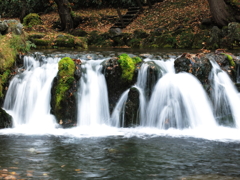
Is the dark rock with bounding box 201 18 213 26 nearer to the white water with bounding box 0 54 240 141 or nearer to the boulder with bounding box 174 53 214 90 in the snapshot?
the boulder with bounding box 174 53 214 90

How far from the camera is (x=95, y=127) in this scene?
8945 mm

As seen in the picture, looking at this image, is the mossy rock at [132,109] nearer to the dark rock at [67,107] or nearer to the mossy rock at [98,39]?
the dark rock at [67,107]

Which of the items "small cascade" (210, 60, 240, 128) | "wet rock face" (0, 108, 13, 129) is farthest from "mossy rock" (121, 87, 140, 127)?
"wet rock face" (0, 108, 13, 129)

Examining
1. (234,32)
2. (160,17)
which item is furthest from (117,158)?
(160,17)

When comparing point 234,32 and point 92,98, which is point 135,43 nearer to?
point 234,32

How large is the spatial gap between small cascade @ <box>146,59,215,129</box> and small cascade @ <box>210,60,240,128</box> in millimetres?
301

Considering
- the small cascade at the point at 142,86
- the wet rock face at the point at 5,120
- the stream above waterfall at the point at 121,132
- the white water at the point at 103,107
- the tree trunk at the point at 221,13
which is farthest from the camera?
the tree trunk at the point at 221,13

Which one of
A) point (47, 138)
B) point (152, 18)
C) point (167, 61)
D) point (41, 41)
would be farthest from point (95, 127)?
point (152, 18)

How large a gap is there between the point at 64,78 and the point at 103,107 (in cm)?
143

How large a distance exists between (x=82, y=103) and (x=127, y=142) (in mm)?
2578

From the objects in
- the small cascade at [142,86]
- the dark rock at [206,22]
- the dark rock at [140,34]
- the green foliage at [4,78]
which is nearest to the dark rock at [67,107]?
the green foliage at [4,78]

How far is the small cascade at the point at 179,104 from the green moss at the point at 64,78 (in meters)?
2.48

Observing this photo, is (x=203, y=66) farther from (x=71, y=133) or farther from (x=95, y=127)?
(x=71, y=133)

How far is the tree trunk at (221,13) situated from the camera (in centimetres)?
1790
